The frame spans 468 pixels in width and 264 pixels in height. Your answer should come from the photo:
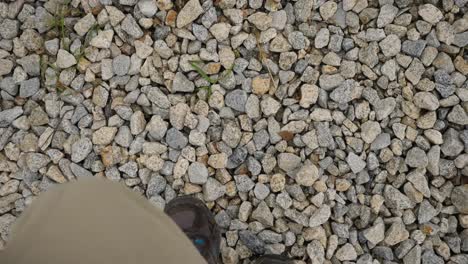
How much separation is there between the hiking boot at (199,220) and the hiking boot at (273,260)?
0.11m

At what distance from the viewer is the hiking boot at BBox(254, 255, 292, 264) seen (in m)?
1.48

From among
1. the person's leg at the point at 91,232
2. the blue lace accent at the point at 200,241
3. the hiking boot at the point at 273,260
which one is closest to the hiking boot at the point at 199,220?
the blue lace accent at the point at 200,241

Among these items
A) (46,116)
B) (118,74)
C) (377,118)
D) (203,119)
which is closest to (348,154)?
(377,118)

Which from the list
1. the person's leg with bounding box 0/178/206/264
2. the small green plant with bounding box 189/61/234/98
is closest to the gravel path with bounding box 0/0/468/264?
the small green plant with bounding box 189/61/234/98

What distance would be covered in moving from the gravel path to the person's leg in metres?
0.57

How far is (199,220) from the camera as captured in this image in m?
1.51

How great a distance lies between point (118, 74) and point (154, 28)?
0.16 m

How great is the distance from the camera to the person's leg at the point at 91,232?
0.83m

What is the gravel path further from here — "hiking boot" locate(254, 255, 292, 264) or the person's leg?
the person's leg

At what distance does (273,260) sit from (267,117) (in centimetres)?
38

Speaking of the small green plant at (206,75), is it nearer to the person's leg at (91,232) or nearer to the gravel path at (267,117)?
the gravel path at (267,117)

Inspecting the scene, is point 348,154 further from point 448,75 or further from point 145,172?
point 145,172

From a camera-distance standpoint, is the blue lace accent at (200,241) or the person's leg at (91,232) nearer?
the person's leg at (91,232)

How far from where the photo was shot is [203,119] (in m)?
1.52
